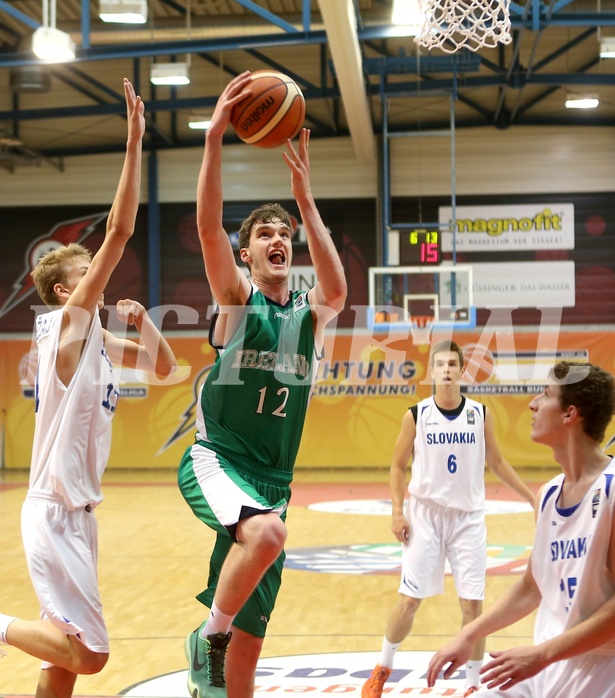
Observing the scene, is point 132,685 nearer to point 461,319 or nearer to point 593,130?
point 461,319

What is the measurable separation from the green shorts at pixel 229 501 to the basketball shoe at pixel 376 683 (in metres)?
1.21

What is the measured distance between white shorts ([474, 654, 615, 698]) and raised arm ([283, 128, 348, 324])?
173 cm

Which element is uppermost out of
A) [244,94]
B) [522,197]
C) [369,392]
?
[522,197]

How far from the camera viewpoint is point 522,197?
19.2 m

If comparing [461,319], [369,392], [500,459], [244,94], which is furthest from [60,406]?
[369,392]

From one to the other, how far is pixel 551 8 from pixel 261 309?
37.9ft

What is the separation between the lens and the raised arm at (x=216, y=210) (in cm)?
377

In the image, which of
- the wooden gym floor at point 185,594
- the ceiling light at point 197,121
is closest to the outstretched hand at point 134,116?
the wooden gym floor at point 185,594

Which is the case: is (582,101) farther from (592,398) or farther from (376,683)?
(592,398)

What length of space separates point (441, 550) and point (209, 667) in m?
2.36

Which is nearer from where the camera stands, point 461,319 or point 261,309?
point 261,309

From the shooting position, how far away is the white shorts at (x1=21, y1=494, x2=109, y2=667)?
12.3ft

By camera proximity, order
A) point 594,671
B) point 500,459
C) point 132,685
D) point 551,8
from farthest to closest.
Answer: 1. point 551,8
2. point 500,459
3. point 132,685
4. point 594,671

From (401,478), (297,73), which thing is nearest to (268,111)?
(401,478)
